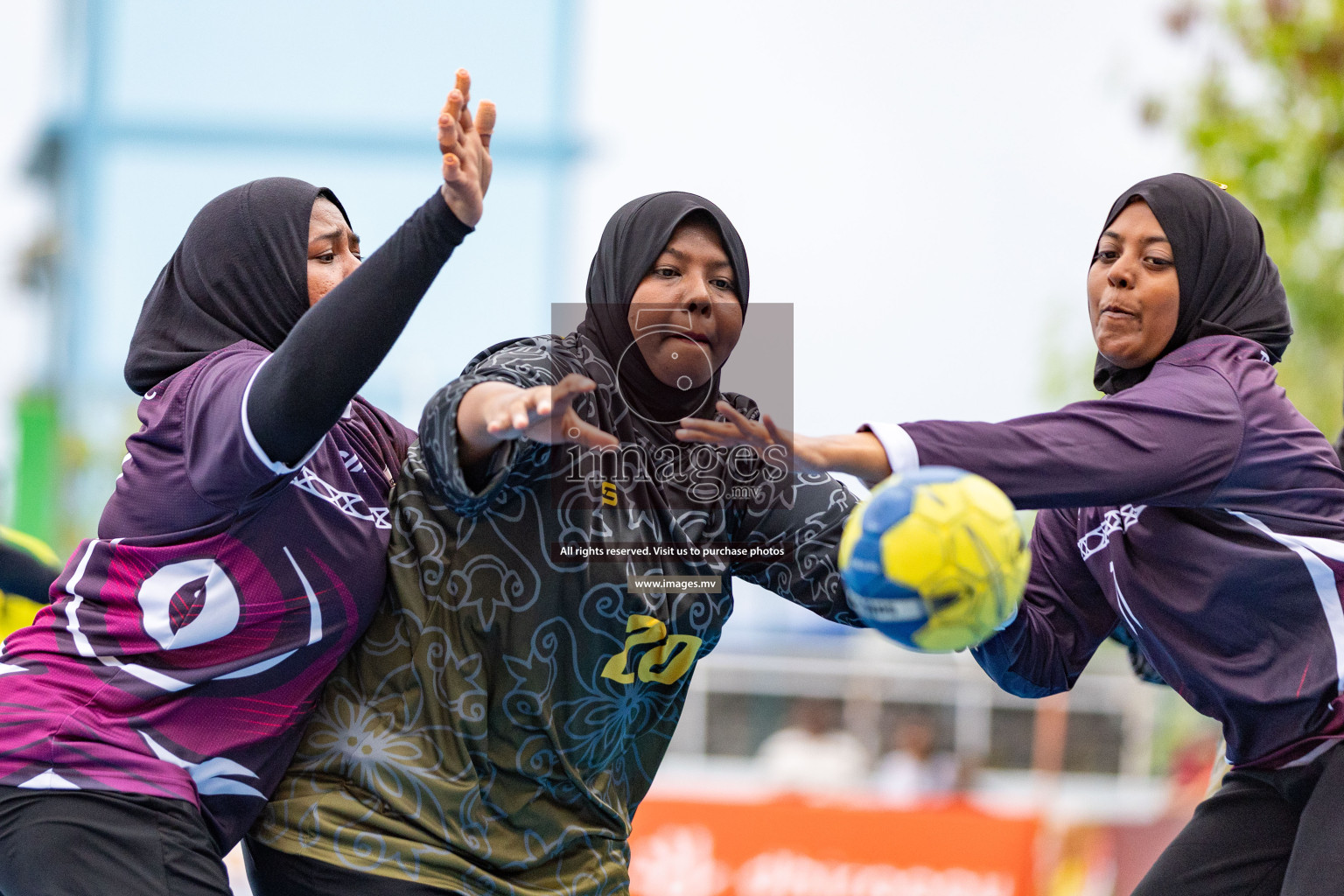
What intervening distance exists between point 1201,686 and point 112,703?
2.37m

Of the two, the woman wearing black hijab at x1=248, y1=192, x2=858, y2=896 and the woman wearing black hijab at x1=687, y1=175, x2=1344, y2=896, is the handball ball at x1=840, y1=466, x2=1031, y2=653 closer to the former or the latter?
the woman wearing black hijab at x1=687, y1=175, x2=1344, y2=896

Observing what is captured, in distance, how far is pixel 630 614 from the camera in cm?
302

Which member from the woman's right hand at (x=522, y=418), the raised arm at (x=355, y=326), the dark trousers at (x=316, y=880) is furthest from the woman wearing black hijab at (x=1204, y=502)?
the dark trousers at (x=316, y=880)

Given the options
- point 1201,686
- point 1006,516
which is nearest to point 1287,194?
point 1201,686

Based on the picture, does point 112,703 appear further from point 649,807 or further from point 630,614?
point 649,807

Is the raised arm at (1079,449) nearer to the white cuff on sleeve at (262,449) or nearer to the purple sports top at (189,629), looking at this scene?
the white cuff on sleeve at (262,449)

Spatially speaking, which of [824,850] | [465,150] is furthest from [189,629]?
[824,850]

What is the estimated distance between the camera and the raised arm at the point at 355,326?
100 inches

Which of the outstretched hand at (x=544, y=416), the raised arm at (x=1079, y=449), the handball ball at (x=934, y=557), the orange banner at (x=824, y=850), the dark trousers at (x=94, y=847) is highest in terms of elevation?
the outstretched hand at (x=544, y=416)

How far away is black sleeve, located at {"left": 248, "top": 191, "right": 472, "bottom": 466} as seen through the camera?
8.37 ft

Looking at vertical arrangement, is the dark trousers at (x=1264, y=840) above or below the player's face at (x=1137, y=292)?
below

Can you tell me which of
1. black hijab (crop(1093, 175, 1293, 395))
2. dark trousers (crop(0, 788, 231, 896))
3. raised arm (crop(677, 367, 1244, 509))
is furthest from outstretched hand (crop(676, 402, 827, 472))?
dark trousers (crop(0, 788, 231, 896))

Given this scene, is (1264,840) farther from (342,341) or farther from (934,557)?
(342,341)

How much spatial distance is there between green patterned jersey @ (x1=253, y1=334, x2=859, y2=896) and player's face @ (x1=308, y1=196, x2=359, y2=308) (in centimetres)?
45
